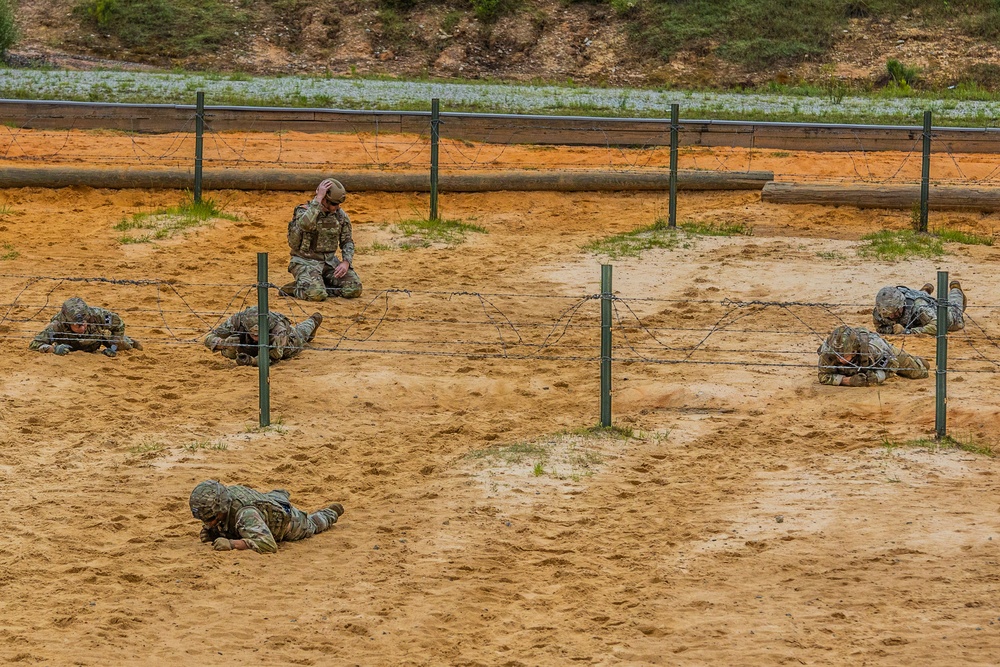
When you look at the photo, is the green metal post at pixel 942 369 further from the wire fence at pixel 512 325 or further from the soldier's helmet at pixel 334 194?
the soldier's helmet at pixel 334 194

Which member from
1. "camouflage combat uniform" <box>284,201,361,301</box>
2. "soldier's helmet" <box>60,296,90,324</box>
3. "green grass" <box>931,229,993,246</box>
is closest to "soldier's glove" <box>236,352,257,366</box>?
"soldier's helmet" <box>60,296,90,324</box>

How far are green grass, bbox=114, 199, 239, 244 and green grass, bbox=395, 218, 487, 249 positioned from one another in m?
2.20

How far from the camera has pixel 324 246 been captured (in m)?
16.5

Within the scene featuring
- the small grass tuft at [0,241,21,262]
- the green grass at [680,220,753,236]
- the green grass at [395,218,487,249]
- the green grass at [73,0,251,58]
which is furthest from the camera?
the green grass at [73,0,251,58]

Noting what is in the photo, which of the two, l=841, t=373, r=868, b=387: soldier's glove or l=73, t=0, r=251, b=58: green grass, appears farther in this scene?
l=73, t=0, r=251, b=58: green grass

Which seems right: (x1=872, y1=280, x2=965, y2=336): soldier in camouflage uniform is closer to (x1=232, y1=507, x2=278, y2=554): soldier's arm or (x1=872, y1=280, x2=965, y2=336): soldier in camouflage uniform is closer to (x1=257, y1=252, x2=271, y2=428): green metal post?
(x1=257, y1=252, x2=271, y2=428): green metal post

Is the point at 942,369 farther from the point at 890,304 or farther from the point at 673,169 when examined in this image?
the point at 673,169

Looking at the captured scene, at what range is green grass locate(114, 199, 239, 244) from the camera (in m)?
18.8

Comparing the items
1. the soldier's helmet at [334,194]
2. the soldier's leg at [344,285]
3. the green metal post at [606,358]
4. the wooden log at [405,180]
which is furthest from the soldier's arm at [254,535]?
the wooden log at [405,180]

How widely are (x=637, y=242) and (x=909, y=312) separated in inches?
203

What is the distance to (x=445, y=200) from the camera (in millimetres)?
21625

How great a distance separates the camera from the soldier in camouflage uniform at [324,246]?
16.3m

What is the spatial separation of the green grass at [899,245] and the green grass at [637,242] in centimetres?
224

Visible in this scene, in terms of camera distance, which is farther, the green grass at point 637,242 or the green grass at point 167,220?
the green grass at point 167,220
